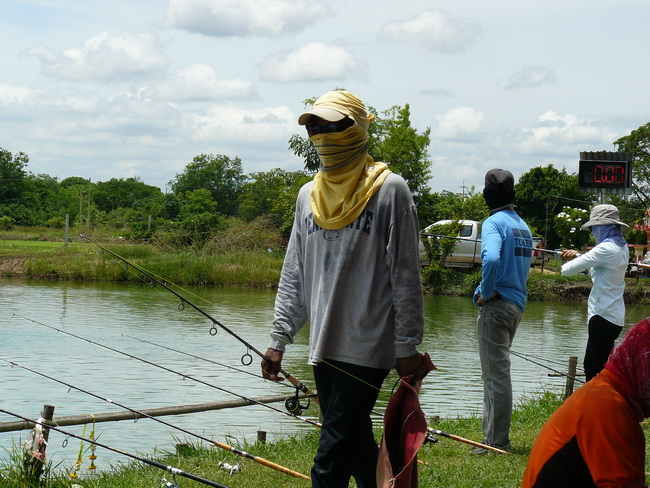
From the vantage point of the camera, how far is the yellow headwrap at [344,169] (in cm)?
346

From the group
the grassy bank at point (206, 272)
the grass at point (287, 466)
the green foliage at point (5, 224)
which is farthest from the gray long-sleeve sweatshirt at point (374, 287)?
the green foliage at point (5, 224)

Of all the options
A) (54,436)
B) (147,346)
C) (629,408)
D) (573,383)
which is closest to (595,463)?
(629,408)

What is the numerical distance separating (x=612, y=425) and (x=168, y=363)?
1050cm

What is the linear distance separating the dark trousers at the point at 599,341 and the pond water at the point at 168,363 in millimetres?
1434

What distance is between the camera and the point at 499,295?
17.3 feet

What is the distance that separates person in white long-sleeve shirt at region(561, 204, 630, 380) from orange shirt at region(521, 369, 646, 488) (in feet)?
13.4

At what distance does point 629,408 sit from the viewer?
2322mm

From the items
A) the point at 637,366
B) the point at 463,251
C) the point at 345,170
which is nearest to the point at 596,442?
the point at 637,366

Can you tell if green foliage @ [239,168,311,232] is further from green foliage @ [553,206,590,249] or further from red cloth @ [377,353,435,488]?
red cloth @ [377,353,435,488]

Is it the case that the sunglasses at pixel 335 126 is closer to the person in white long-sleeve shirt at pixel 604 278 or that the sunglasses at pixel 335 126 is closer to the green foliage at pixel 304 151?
the person in white long-sleeve shirt at pixel 604 278

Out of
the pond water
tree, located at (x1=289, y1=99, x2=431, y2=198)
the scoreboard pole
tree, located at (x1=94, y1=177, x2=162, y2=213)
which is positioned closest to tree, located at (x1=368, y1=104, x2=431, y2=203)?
tree, located at (x1=289, y1=99, x2=431, y2=198)

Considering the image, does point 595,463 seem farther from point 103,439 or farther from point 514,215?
point 103,439

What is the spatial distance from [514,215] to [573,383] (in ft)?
13.1

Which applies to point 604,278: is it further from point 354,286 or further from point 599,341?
point 354,286
